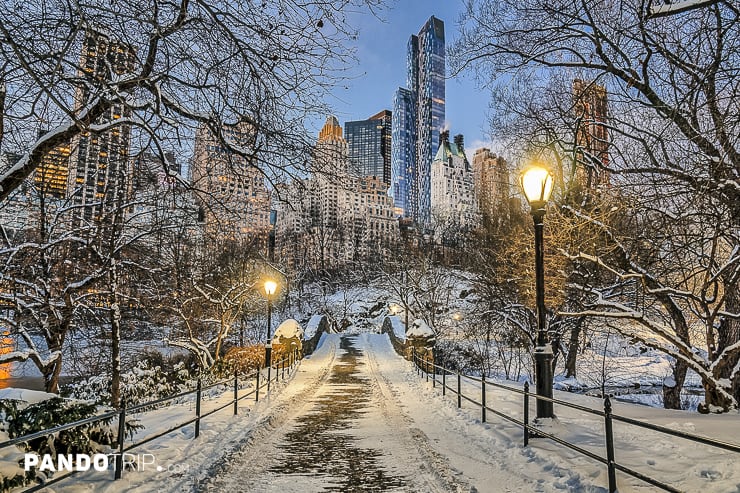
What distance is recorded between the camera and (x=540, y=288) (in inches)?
309

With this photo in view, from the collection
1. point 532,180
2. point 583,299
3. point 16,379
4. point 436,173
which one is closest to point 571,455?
point 532,180

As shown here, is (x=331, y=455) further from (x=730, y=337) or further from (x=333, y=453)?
(x=730, y=337)

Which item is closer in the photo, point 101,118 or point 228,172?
point 228,172

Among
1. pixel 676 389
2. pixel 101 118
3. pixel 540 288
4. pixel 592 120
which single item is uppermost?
pixel 592 120

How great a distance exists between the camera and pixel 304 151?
20.1 ft

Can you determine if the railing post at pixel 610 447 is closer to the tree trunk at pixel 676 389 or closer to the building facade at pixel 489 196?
the tree trunk at pixel 676 389

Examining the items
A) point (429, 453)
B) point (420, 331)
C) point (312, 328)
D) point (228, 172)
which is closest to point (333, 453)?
point (429, 453)

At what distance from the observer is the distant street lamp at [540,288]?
297 inches

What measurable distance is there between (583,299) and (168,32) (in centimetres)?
1603

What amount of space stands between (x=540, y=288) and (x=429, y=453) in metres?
3.08

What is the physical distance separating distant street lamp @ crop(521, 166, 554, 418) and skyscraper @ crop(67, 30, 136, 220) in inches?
238

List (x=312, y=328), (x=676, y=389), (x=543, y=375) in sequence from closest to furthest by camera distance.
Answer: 1. (x=543, y=375)
2. (x=676, y=389)
3. (x=312, y=328)

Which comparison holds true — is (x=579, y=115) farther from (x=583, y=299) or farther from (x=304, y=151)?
(x=304, y=151)

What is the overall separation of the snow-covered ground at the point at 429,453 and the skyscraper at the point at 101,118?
424cm
